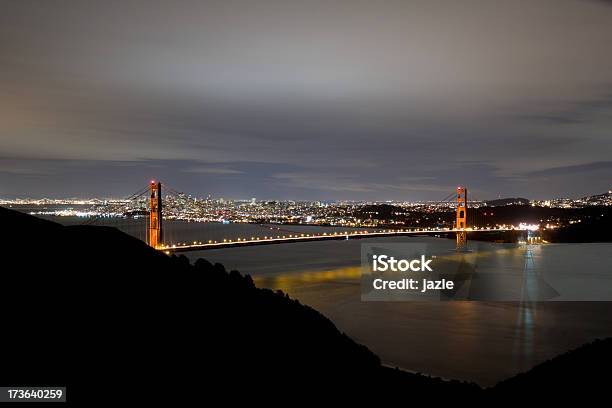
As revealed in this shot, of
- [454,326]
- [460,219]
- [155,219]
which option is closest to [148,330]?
[454,326]

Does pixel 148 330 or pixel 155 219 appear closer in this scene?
pixel 148 330

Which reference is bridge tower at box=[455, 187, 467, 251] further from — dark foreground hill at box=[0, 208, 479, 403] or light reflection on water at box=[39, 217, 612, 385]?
dark foreground hill at box=[0, 208, 479, 403]

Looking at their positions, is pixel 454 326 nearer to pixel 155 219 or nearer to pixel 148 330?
pixel 148 330

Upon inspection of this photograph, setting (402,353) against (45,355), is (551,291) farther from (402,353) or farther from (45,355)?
(45,355)

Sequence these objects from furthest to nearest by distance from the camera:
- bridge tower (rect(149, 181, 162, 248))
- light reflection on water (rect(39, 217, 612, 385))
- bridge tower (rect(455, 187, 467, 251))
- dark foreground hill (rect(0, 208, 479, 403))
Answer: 1. bridge tower (rect(455, 187, 467, 251))
2. bridge tower (rect(149, 181, 162, 248))
3. light reflection on water (rect(39, 217, 612, 385))
4. dark foreground hill (rect(0, 208, 479, 403))

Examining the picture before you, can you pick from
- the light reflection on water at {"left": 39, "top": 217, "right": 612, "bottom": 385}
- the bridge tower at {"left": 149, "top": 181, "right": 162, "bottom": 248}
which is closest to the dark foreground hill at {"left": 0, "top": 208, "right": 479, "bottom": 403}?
the light reflection on water at {"left": 39, "top": 217, "right": 612, "bottom": 385}
